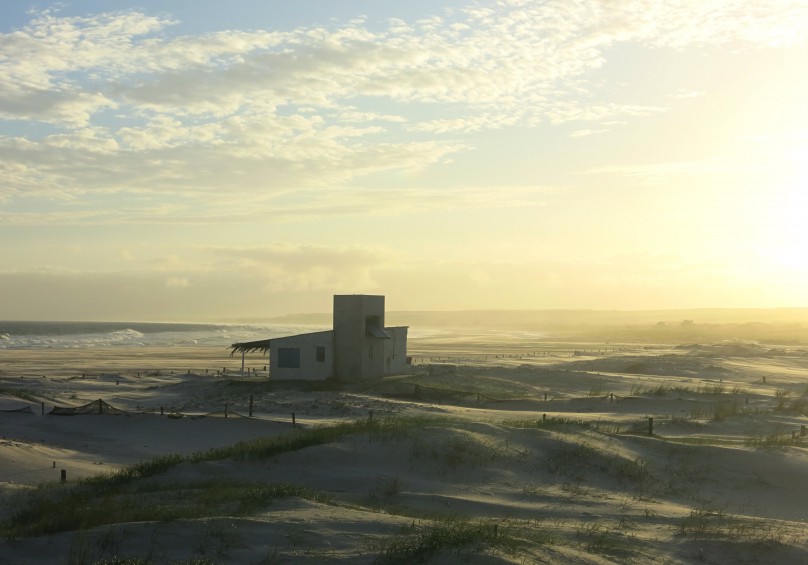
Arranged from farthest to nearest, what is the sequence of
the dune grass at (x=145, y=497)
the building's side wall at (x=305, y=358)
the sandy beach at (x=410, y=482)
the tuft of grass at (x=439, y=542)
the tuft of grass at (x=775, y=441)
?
the building's side wall at (x=305, y=358), the tuft of grass at (x=775, y=441), the dune grass at (x=145, y=497), the sandy beach at (x=410, y=482), the tuft of grass at (x=439, y=542)

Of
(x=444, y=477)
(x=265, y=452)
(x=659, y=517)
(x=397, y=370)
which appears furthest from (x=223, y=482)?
(x=397, y=370)

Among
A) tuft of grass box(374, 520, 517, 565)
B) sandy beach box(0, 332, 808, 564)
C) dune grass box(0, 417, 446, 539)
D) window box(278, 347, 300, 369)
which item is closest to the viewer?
tuft of grass box(374, 520, 517, 565)

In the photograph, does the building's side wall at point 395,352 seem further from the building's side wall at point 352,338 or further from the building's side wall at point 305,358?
the building's side wall at point 305,358

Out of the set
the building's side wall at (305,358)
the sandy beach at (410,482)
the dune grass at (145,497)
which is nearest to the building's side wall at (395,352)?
the building's side wall at (305,358)

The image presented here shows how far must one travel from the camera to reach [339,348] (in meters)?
Answer: 45.5

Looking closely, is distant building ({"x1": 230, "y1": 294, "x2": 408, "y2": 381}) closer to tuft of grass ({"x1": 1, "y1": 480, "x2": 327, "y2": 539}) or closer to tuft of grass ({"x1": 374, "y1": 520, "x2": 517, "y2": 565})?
tuft of grass ({"x1": 1, "y1": 480, "x2": 327, "y2": 539})

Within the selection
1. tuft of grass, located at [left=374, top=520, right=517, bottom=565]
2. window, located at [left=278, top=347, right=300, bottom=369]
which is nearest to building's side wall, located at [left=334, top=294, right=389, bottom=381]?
window, located at [left=278, top=347, right=300, bottom=369]

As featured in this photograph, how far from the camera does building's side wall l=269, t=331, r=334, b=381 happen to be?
44.9 meters

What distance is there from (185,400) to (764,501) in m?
30.4

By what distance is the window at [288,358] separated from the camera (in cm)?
4516

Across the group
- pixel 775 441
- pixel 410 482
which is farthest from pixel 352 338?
pixel 410 482

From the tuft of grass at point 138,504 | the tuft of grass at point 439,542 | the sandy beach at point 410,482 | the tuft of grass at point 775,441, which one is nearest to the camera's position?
the tuft of grass at point 439,542

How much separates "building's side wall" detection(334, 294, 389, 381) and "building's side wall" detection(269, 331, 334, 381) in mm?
502

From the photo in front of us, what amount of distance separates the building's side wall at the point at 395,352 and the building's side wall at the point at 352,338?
1906mm
